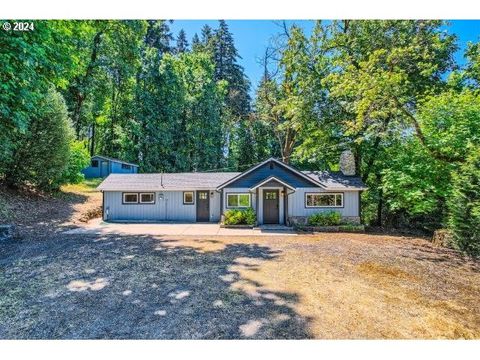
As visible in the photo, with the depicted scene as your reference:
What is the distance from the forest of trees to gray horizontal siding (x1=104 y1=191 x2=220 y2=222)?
13.0 feet

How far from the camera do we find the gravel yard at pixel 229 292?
462 cm

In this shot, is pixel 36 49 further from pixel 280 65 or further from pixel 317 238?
pixel 280 65

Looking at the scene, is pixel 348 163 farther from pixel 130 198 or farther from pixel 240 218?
pixel 130 198

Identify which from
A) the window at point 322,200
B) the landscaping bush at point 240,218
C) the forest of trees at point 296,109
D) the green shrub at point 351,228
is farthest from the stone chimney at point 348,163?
the landscaping bush at point 240,218

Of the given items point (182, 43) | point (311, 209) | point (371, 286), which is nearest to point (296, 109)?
point (311, 209)

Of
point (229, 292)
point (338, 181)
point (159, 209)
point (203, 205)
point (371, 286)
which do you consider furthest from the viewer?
point (203, 205)

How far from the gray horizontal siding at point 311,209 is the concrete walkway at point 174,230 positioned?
Answer: 1.37m

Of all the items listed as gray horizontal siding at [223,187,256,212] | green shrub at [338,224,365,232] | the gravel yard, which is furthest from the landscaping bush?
the gravel yard

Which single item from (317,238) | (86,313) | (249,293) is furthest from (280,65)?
(86,313)

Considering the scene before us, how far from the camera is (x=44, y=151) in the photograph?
16.1m

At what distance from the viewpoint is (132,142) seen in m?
27.6

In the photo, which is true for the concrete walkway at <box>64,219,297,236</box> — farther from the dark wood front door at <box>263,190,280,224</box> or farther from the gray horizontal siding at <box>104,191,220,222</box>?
the gray horizontal siding at <box>104,191,220,222</box>

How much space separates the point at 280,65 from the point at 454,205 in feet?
47.9

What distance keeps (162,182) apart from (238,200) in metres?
4.77
